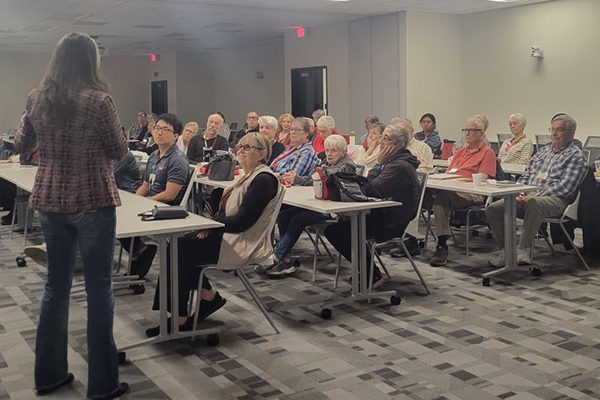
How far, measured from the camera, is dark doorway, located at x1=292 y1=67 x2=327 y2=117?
13297 millimetres

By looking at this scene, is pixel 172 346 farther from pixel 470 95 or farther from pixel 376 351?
pixel 470 95

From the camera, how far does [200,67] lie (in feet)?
65.2

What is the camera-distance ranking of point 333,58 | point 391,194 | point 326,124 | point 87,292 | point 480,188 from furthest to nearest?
1. point 333,58
2. point 326,124
3. point 480,188
4. point 391,194
5. point 87,292

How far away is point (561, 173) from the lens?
5707 mm

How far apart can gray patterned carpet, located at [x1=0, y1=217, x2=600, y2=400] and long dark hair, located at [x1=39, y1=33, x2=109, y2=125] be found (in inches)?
51.5

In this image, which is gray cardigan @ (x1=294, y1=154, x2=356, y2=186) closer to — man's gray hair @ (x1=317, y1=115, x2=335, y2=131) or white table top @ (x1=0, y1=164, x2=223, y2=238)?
white table top @ (x1=0, y1=164, x2=223, y2=238)

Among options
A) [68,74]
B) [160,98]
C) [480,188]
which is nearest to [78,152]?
[68,74]

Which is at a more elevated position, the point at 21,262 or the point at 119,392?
the point at 21,262

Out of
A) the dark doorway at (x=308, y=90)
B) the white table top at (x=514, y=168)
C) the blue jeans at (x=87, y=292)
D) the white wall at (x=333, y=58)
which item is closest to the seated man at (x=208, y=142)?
the white table top at (x=514, y=168)

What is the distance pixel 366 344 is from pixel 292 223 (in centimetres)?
174

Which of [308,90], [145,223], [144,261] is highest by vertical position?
[308,90]

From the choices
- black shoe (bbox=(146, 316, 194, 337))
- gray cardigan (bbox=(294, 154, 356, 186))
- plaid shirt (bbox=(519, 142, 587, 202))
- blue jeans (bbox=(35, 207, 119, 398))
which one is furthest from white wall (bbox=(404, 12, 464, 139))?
blue jeans (bbox=(35, 207, 119, 398))

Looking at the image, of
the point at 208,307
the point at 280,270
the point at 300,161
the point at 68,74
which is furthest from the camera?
the point at 300,161

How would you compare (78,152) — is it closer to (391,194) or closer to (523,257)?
(391,194)
